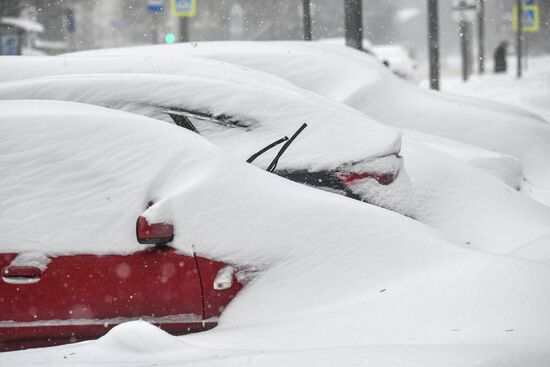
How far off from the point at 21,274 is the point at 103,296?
0.36 m

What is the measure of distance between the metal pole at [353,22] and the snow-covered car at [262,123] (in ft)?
21.0

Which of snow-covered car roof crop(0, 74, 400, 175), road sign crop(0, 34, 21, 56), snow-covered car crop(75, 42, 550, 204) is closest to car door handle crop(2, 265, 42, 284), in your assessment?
snow-covered car roof crop(0, 74, 400, 175)

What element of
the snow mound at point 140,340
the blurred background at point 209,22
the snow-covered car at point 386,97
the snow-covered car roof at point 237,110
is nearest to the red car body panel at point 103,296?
the snow mound at point 140,340

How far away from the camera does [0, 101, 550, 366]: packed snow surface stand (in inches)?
111

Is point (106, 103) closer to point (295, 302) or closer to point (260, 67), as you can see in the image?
point (295, 302)

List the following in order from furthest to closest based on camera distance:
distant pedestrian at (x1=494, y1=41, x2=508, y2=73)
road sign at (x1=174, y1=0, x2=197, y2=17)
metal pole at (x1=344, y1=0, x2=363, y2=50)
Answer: distant pedestrian at (x1=494, y1=41, x2=508, y2=73), road sign at (x1=174, y1=0, x2=197, y2=17), metal pole at (x1=344, y1=0, x2=363, y2=50)

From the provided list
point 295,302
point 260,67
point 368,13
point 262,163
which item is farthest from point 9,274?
point 368,13

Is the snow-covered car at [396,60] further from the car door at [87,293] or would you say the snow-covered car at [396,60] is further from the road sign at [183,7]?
the car door at [87,293]

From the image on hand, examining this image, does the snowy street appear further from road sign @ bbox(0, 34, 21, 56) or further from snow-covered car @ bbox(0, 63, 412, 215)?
road sign @ bbox(0, 34, 21, 56)

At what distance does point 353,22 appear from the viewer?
1076 centimetres

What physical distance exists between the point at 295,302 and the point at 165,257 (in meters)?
0.60

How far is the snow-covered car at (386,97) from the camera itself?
→ 22.7 ft

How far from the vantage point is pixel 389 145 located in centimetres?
449

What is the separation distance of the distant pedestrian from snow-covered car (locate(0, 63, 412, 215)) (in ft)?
81.0
